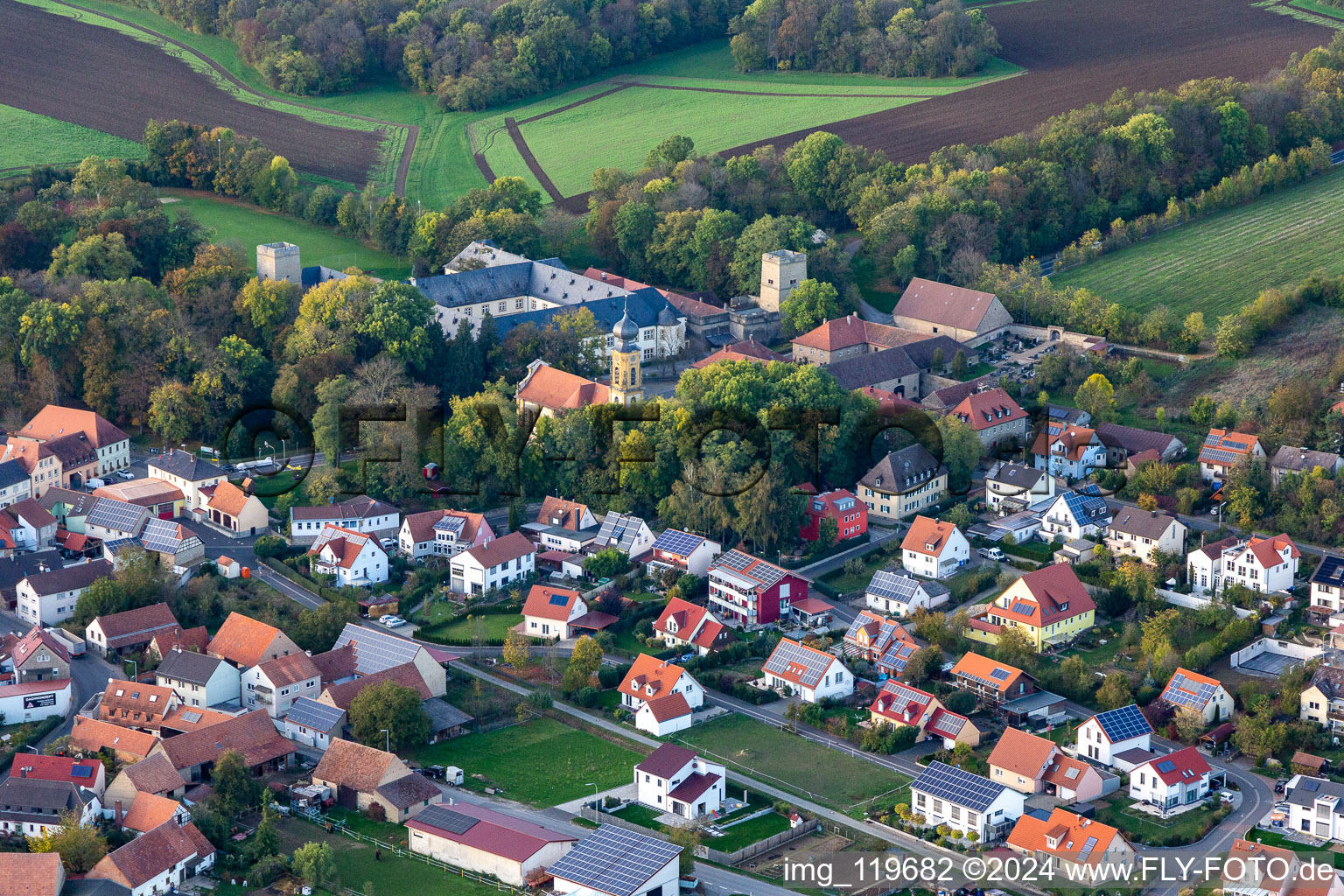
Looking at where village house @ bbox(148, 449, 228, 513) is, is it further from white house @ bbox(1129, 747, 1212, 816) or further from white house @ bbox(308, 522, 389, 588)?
white house @ bbox(1129, 747, 1212, 816)

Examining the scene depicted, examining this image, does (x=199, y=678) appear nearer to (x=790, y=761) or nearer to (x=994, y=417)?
(x=790, y=761)

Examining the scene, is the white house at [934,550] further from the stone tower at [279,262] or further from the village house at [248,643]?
the stone tower at [279,262]

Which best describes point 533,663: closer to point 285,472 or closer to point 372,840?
point 372,840

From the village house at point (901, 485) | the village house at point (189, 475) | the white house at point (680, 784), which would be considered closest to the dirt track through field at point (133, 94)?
the village house at point (189, 475)

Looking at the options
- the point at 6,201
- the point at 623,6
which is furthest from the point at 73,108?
the point at 623,6

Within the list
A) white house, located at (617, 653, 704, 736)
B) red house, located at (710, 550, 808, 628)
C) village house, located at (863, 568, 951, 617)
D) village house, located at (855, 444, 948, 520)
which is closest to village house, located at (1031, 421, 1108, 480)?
village house, located at (855, 444, 948, 520)
